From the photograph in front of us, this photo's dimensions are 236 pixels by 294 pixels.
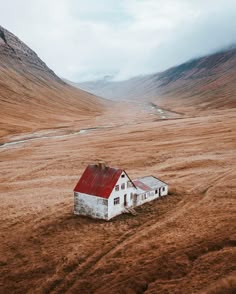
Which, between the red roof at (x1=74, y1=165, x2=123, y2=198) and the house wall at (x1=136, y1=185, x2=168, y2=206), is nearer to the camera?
the red roof at (x1=74, y1=165, x2=123, y2=198)

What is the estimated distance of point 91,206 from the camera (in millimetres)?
43938

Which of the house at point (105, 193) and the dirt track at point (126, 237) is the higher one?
the house at point (105, 193)

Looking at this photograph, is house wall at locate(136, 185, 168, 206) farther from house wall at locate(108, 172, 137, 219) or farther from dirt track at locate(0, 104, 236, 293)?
house wall at locate(108, 172, 137, 219)

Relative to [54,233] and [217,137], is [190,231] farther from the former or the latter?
[217,137]

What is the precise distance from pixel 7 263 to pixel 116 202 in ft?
48.0

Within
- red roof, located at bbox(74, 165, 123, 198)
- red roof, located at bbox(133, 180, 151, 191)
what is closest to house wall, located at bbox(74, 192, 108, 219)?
red roof, located at bbox(74, 165, 123, 198)

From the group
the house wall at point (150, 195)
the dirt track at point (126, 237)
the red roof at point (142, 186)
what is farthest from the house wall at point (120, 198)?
the red roof at point (142, 186)

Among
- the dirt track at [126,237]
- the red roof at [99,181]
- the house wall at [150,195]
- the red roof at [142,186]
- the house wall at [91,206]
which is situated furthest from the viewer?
the red roof at [142,186]

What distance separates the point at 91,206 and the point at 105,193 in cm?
264

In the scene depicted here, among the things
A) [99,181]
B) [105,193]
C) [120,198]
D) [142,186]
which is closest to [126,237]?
[105,193]

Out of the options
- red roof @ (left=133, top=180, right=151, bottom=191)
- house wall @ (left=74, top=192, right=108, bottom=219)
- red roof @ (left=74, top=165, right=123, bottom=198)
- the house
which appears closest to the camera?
house wall @ (left=74, top=192, right=108, bottom=219)

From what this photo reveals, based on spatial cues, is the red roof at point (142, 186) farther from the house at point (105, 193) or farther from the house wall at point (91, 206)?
the house wall at point (91, 206)

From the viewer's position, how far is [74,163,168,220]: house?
4300 cm

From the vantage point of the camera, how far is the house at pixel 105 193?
43.0 m
